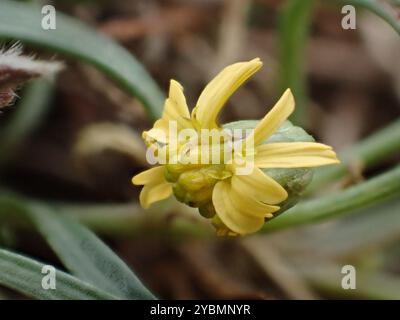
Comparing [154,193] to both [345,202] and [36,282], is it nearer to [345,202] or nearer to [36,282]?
[36,282]

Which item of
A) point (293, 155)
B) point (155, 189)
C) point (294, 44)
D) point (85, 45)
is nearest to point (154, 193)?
point (155, 189)

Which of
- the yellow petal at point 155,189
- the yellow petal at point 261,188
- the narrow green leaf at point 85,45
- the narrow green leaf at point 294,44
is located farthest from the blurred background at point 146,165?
the yellow petal at point 261,188

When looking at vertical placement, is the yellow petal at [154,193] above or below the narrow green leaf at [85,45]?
below

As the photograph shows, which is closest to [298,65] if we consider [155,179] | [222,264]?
[222,264]

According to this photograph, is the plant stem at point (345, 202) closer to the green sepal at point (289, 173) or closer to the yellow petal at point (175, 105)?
the green sepal at point (289, 173)

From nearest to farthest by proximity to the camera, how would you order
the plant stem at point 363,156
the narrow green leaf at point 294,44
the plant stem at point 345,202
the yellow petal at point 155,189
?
the yellow petal at point 155,189, the plant stem at point 345,202, the plant stem at point 363,156, the narrow green leaf at point 294,44

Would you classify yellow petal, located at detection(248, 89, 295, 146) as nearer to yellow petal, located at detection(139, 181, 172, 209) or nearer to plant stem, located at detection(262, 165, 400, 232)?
yellow petal, located at detection(139, 181, 172, 209)

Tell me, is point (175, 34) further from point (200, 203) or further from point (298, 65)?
point (200, 203)
